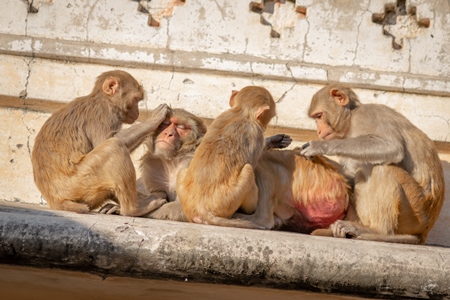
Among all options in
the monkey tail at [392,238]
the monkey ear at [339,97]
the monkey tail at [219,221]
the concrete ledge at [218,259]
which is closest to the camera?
the concrete ledge at [218,259]

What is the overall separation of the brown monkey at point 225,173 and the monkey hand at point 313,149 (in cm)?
27

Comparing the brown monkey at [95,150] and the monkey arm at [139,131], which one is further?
the monkey arm at [139,131]

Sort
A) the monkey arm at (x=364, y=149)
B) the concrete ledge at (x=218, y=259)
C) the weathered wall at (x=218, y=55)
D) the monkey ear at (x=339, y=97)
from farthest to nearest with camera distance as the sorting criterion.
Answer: the weathered wall at (x=218, y=55), the monkey ear at (x=339, y=97), the monkey arm at (x=364, y=149), the concrete ledge at (x=218, y=259)

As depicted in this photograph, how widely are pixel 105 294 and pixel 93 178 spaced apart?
797 mm

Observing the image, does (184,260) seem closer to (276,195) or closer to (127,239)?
(127,239)

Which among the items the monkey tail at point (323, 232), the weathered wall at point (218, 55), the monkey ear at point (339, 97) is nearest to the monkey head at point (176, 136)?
the weathered wall at point (218, 55)

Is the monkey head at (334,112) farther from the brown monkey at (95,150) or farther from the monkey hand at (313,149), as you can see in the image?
the brown monkey at (95,150)

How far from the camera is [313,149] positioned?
5.75 metres

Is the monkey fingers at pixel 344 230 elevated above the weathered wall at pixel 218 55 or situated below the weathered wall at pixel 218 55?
below

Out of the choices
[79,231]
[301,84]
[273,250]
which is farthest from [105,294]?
[301,84]

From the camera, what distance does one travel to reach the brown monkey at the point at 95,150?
5.64m

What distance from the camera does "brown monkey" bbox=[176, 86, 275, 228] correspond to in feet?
17.6

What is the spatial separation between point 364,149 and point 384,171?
173 millimetres

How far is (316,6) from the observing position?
699cm
